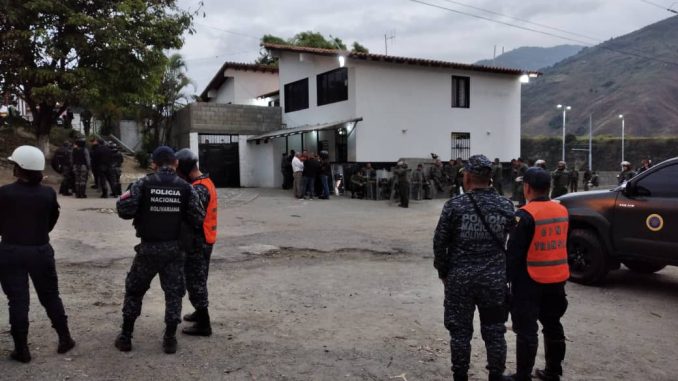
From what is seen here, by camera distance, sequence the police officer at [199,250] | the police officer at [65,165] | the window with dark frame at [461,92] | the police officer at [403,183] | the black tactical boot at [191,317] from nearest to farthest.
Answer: the police officer at [199,250] < the black tactical boot at [191,317] < the police officer at [65,165] < the police officer at [403,183] < the window with dark frame at [461,92]

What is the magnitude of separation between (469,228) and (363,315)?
2.36 m

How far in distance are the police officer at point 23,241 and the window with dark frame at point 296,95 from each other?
1839 centimetres

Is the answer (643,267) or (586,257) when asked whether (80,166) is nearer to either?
(586,257)

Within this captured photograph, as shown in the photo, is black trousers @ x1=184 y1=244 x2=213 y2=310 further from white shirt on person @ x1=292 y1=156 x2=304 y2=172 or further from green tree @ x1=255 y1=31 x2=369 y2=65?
green tree @ x1=255 y1=31 x2=369 y2=65

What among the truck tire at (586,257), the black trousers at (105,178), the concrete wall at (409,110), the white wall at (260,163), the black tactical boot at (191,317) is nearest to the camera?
the black tactical boot at (191,317)

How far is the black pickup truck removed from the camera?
5.98m

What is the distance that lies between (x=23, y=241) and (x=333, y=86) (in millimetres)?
17208

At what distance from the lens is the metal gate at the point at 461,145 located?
21484 mm

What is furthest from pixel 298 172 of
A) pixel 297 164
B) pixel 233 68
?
pixel 233 68

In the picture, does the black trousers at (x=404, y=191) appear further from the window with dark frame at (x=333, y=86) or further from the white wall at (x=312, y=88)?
the window with dark frame at (x=333, y=86)

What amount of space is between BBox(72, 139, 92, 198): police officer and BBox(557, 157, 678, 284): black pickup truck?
475 inches

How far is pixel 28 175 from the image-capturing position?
396 cm

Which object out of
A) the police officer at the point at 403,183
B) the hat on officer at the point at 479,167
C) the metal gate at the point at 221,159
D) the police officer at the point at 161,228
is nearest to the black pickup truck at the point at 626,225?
the hat on officer at the point at 479,167

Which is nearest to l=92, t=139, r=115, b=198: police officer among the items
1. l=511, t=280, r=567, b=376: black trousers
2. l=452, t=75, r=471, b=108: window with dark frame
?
l=511, t=280, r=567, b=376: black trousers
